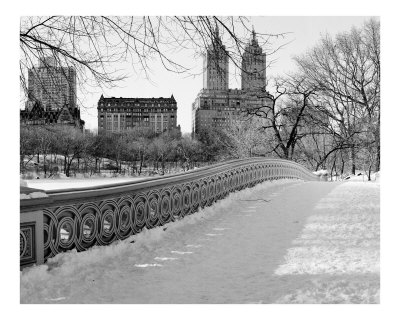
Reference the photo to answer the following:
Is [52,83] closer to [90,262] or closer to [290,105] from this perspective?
[90,262]

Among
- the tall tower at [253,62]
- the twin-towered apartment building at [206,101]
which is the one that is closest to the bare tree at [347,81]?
the twin-towered apartment building at [206,101]

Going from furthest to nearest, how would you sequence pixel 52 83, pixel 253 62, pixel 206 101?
pixel 206 101
pixel 52 83
pixel 253 62

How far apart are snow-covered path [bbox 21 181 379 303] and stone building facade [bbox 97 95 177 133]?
7.92ft

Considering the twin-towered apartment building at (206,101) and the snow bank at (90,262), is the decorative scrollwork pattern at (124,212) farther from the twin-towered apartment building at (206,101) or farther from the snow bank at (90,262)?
the twin-towered apartment building at (206,101)

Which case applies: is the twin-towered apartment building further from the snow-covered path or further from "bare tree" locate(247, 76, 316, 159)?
"bare tree" locate(247, 76, 316, 159)

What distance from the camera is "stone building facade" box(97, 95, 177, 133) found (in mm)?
7776

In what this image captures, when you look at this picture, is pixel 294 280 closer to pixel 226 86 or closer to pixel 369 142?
pixel 226 86

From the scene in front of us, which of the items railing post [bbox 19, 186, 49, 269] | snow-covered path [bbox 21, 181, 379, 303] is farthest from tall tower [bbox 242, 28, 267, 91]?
railing post [bbox 19, 186, 49, 269]

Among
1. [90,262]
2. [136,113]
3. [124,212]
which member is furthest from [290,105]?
[90,262]

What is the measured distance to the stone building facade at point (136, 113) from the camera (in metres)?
7.78

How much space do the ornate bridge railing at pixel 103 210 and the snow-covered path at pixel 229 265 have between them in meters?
0.17

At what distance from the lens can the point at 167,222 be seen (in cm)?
666

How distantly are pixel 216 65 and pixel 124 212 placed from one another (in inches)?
102

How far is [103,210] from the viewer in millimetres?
5105
